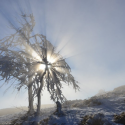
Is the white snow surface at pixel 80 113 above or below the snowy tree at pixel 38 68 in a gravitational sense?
below

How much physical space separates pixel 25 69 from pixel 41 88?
8.00 feet

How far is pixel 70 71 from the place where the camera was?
10820mm

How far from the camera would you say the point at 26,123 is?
5.79 metres

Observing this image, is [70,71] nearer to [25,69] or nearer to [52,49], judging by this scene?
[52,49]

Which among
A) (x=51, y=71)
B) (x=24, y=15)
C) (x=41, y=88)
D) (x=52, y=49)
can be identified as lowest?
(x=41, y=88)

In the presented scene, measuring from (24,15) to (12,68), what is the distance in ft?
22.1

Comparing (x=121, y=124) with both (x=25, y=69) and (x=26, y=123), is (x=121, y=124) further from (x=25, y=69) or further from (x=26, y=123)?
(x=25, y=69)

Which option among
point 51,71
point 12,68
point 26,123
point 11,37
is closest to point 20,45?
point 11,37

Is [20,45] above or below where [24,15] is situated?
below

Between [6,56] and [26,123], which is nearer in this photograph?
[26,123]

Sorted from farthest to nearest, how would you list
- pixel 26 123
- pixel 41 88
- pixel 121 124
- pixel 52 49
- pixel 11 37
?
1. pixel 11 37
2. pixel 52 49
3. pixel 41 88
4. pixel 26 123
5. pixel 121 124

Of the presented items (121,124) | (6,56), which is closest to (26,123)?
(121,124)

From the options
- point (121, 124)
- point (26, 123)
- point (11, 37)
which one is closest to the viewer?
point (121, 124)

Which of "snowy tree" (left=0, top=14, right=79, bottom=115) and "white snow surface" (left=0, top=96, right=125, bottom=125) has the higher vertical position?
"snowy tree" (left=0, top=14, right=79, bottom=115)
